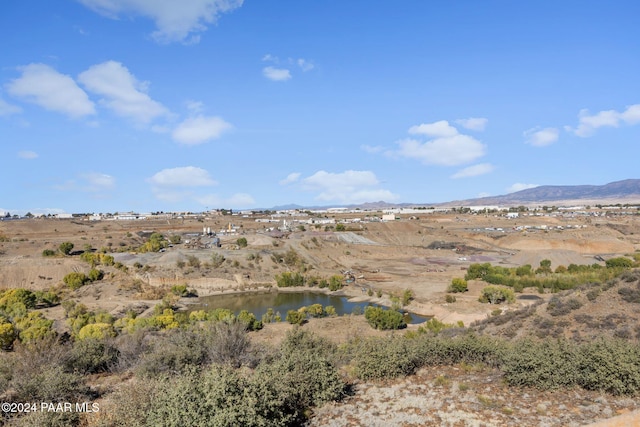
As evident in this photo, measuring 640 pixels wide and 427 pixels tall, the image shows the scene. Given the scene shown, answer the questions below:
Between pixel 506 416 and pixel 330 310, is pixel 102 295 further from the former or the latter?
pixel 506 416

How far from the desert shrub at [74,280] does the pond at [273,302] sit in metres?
14.0

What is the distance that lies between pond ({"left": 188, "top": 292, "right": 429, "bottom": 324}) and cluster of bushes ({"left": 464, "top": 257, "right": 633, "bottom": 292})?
15.6m

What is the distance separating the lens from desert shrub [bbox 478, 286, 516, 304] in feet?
126

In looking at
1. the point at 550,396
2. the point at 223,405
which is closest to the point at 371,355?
the point at 550,396

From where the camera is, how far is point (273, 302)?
47.6 metres

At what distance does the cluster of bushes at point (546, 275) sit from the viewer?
4111cm

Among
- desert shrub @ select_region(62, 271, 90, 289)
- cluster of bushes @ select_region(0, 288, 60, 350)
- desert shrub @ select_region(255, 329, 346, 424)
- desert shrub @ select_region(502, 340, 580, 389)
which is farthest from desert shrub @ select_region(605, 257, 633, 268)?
desert shrub @ select_region(62, 271, 90, 289)

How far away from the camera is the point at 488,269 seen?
50.4m

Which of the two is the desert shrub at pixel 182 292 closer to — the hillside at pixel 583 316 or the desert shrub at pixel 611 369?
the hillside at pixel 583 316

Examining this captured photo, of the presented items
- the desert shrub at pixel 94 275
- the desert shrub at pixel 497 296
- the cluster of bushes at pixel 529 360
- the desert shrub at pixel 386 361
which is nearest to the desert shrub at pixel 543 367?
the cluster of bushes at pixel 529 360

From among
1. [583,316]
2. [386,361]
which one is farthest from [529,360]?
A: [583,316]

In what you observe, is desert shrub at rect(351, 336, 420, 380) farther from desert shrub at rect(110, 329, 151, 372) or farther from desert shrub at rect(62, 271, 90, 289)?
desert shrub at rect(62, 271, 90, 289)

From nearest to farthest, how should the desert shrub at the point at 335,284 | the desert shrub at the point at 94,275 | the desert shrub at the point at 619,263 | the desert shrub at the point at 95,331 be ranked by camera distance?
the desert shrub at the point at 95,331
the desert shrub at the point at 619,263
the desert shrub at the point at 94,275
the desert shrub at the point at 335,284

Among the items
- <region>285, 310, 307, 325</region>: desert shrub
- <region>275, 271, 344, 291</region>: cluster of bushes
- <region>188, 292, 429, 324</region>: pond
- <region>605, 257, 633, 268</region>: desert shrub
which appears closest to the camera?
<region>285, 310, 307, 325</region>: desert shrub
